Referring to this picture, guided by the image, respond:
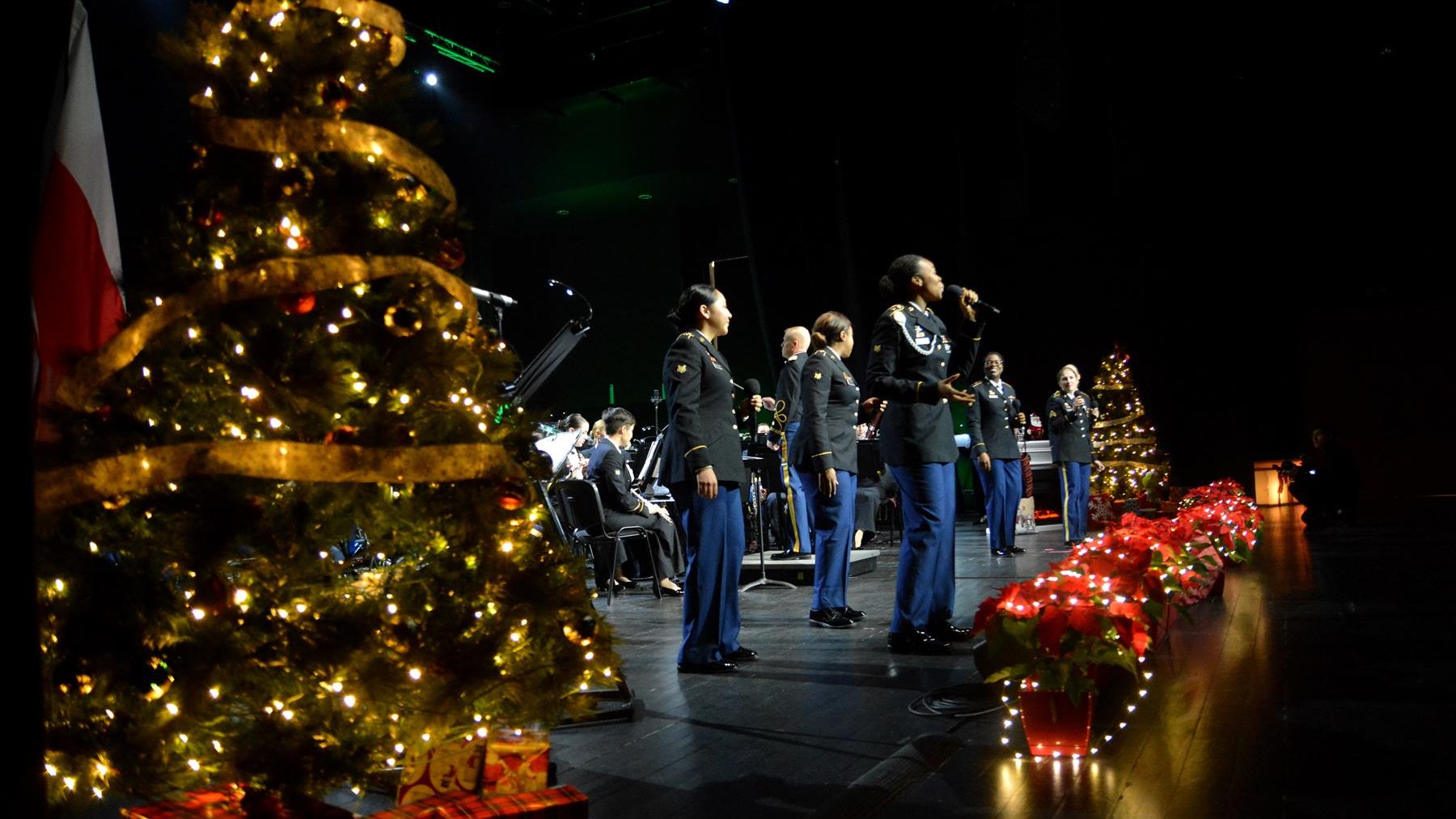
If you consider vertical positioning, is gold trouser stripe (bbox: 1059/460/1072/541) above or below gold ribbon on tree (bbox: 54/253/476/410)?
below

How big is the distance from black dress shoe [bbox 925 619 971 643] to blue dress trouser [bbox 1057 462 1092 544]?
17.7 ft

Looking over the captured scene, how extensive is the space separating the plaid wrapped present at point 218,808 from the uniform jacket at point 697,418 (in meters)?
2.37

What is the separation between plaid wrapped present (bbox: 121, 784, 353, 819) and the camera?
2.01 m

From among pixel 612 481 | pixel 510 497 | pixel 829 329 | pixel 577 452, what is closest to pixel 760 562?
pixel 612 481

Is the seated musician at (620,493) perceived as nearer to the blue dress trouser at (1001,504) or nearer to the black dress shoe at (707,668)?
the black dress shoe at (707,668)

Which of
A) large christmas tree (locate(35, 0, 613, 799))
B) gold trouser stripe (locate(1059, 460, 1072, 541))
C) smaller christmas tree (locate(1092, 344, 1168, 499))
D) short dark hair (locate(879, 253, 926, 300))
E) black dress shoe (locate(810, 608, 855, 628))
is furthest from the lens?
smaller christmas tree (locate(1092, 344, 1168, 499))

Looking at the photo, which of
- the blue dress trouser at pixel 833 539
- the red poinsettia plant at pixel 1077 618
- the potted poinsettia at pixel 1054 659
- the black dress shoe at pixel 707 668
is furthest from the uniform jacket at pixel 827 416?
the potted poinsettia at pixel 1054 659

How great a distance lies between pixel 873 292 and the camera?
11555 mm

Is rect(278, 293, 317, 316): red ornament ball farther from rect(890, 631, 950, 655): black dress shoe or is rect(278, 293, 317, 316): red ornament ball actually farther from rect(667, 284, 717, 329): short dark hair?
rect(890, 631, 950, 655): black dress shoe

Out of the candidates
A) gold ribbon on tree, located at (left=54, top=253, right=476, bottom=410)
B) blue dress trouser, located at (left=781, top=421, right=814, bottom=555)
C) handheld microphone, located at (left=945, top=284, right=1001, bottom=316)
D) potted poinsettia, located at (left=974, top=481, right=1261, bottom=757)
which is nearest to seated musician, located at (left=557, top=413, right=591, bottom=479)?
blue dress trouser, located at (left=781, top=421, right=814, bottom=555)

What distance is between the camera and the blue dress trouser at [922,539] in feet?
14.9

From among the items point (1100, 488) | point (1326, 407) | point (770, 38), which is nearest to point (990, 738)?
point (770, 38)

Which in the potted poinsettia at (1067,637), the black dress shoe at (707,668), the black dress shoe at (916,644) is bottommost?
the black dress shoe at (707,668)

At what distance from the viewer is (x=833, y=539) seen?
5.37m
